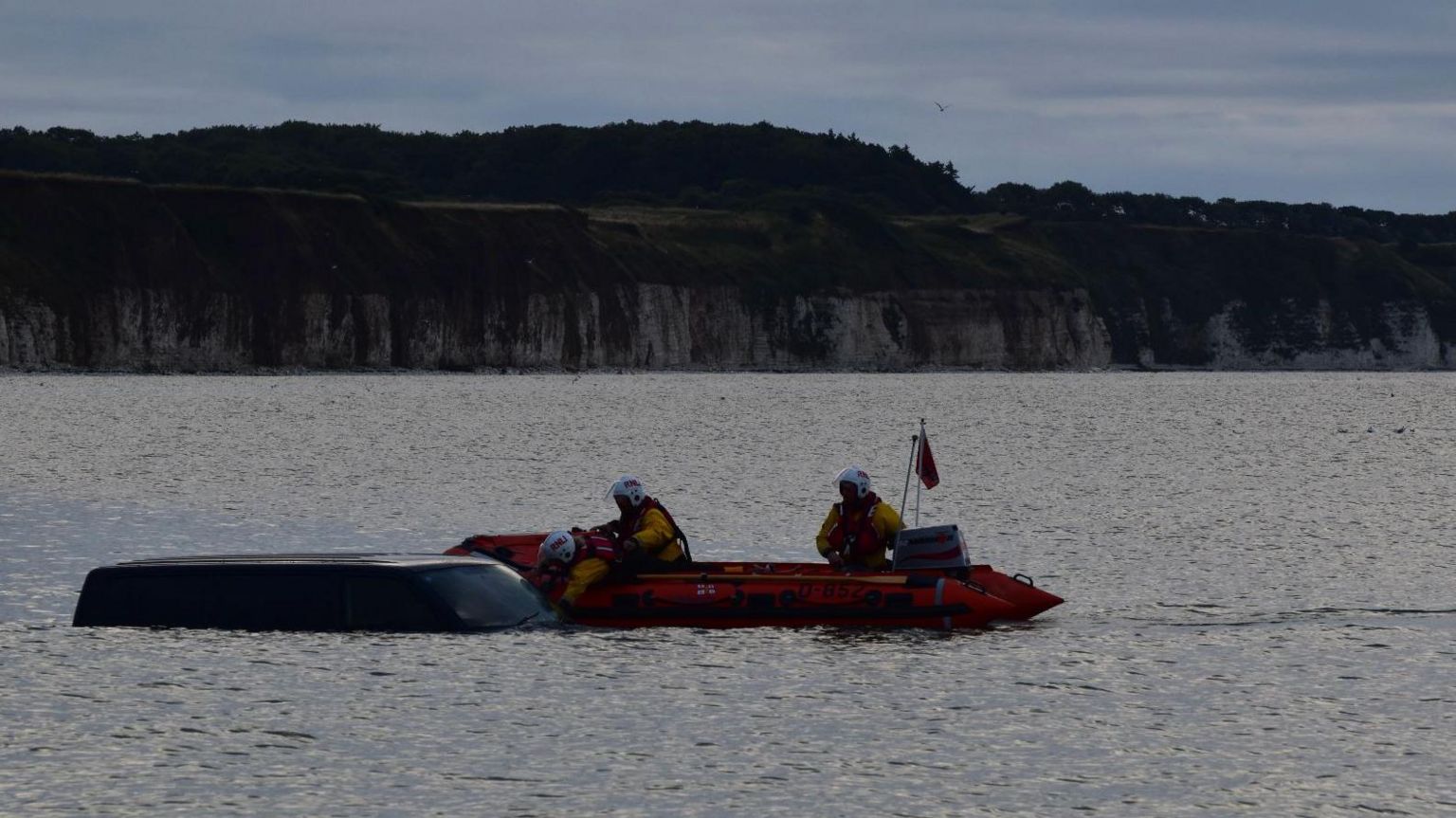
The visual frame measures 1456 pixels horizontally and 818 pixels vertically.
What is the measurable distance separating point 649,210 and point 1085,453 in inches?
4880

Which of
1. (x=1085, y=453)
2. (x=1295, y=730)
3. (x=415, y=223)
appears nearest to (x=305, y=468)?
(x=1085, y=453)

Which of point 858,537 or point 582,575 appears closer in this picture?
point 582,575

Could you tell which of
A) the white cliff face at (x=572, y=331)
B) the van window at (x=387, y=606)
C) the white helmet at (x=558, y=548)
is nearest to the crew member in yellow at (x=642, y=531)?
the white helmet at (x=558, y=548)

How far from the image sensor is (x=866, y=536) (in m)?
24.4

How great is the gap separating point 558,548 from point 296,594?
9.86ft

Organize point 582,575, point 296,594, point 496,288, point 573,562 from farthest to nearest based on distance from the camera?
point 496,288 → point 573,562 → point 582,575 → point 296,594

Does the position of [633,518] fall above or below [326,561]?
above

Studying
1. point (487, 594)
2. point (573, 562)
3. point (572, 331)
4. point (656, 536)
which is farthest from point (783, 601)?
point (572, 331)

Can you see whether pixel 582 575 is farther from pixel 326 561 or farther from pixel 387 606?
pixel 326 561

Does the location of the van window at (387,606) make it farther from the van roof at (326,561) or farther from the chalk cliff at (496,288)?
the chalk cliff at (496,288)

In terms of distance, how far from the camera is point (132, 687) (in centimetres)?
1884

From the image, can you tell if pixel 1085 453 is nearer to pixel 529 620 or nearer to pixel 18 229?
pixel 529 620

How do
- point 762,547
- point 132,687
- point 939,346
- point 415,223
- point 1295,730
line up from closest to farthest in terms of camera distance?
1. point 1295,730
2. point 132,687
3. point 762,547
4. point 415,223
5. point 939,346

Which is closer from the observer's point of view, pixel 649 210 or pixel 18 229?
pixel 18 229
